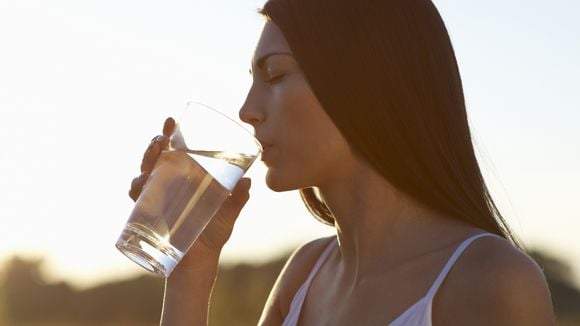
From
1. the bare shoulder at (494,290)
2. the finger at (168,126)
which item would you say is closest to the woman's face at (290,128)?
the finger at (168,126)

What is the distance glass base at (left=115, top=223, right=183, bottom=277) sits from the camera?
3.79 m

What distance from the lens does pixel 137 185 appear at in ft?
13.4

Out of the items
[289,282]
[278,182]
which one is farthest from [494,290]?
[289,282]

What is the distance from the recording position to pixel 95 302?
23578 mm

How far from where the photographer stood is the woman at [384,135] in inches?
152

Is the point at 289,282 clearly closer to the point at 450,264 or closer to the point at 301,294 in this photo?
the point at 301,294

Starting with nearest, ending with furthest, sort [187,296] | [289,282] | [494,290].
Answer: [494,290], [187,296], [289,282]

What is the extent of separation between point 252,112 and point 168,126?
320 mm

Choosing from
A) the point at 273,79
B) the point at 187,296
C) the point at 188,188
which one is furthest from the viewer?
the point at 187,296

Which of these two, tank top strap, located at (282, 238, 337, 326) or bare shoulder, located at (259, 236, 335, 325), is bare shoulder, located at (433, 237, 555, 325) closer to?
tank top strap, located at (282, 238, 337, 326)

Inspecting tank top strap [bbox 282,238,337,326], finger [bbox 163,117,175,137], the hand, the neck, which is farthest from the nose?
tank top strap [bbox 282,238,337,326]

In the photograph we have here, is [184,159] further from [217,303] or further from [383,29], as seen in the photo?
[217,303]

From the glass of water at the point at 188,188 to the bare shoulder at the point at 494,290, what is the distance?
0.78 metres

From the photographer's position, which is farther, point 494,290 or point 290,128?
point 290,128
